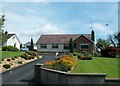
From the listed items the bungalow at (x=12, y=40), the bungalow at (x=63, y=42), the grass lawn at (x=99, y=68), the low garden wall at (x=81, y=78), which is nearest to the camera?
the low garden wall at (x=81, y=78)

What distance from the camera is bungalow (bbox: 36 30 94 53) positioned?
7738 cm

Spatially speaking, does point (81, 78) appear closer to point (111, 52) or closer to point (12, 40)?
point (111, 52)

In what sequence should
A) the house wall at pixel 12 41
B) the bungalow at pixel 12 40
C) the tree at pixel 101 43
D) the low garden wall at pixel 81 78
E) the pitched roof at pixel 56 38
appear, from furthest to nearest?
the tree at pixel 101 43, the house wall at pixel 12 41, the bungalow at pixel 12 40, the pitched roof at pixel 56 38, the low garden wall at pixel 81 78

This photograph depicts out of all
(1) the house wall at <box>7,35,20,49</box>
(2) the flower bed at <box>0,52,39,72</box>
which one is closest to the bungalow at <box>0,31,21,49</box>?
(1) the house wall at <box>7,35,20,49</box>

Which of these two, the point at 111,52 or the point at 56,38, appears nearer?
the point at 111,52

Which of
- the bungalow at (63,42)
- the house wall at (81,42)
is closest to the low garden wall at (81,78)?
the house wall at (81,42)

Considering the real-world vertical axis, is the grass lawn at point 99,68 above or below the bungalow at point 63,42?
below

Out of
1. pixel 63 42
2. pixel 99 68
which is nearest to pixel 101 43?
pixel 63 42

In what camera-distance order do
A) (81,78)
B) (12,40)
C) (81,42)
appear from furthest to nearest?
1. (12,40)
2. (81,42)
3. (81,78)

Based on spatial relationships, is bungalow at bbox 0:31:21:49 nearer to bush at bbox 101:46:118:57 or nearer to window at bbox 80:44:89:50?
window at bbox 80:44:89:50

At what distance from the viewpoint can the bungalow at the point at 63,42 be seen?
77.4 metres

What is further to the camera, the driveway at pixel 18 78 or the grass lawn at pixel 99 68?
the driveway at pixel 18 78

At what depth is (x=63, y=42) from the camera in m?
82.0

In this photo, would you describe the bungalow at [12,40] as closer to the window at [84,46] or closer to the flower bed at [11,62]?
the window at [84,46]
